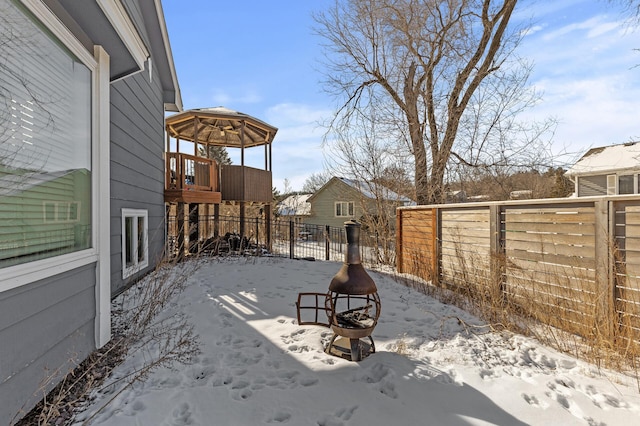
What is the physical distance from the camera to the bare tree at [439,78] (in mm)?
9078

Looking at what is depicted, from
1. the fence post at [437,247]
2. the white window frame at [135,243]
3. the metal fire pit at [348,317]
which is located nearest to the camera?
the metal fire pit at [348,317]

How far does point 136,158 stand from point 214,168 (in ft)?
11.2

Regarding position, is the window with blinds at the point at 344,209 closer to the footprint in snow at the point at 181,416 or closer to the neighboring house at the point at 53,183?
the neighboring house at the point at 53,183

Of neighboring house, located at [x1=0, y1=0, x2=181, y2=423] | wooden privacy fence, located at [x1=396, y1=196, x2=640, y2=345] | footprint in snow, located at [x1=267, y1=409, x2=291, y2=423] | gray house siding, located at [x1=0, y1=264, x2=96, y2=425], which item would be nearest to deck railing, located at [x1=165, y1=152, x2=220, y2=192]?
neighboring house, located at [x1=0, y1=0, x2=181, y2=423]

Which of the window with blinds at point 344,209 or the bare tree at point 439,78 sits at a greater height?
the bare tree at point 439,78

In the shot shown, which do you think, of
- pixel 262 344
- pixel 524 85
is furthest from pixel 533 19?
pixel 262 344

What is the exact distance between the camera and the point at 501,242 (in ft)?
16.1

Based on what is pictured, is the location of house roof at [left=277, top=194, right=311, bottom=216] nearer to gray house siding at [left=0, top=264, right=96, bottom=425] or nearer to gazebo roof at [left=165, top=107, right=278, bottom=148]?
gazebo roof at [left=165, top=107, right=278, bottom=148]

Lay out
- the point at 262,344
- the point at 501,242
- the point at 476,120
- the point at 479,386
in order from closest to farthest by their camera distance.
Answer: the point at 479,386 < the point at 262,344 < the point at 501,242 < the point at 476,120

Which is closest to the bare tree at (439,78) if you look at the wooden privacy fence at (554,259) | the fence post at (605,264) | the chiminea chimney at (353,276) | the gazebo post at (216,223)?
the wooden privacy fence at (554,259)

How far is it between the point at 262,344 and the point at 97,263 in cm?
187

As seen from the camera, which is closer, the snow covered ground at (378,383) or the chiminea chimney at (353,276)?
the snow covered ground at (378,383)

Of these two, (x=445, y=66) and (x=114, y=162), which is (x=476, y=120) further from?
(x=114, y=162)

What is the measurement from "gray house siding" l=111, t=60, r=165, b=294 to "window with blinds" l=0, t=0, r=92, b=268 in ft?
7.20
